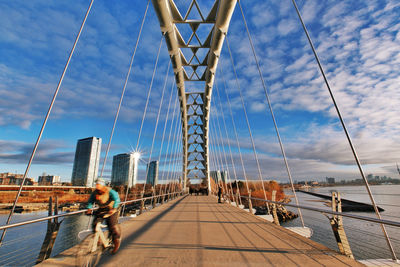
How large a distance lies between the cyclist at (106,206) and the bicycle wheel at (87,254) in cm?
32

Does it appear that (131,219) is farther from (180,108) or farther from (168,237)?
(180,108)

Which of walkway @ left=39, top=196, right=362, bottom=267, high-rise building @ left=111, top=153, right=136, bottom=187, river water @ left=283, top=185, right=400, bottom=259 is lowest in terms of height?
river water @ left=283, top=185, right=400, bottom=259

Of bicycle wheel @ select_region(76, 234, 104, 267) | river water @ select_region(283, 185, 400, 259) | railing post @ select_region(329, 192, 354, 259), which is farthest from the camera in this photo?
river water @ select_region(283, 185, 400, 259)

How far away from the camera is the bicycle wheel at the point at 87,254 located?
2.71 metres

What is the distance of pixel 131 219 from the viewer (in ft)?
22.7

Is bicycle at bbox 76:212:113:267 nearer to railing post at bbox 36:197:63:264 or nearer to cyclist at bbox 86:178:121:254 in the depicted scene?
cyclist at bbox 86:178:121:254

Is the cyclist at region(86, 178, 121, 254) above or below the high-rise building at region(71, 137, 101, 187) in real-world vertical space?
below

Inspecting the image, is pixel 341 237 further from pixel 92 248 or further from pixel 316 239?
pixel 316 239

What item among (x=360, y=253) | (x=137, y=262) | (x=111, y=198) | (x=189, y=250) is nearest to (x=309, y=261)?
(x=189, y=250)

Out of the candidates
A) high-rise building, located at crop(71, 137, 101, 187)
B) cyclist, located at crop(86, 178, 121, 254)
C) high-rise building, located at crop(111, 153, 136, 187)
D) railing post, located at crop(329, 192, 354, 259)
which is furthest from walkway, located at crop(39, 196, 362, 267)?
high-rise building, located at crop(71, 137, 101, 187)

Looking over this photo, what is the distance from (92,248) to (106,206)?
0.62 m

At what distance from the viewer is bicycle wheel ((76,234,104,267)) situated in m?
2.71

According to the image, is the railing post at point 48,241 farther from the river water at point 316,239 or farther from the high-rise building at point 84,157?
the high-rise building at point 84,157

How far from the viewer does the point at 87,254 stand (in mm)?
2766
